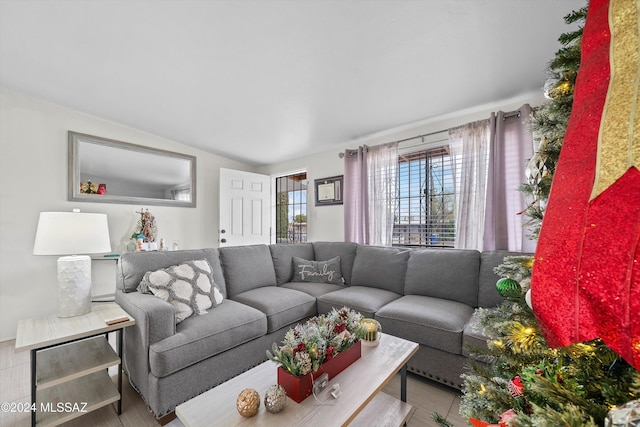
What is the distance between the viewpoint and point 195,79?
87.9 inches

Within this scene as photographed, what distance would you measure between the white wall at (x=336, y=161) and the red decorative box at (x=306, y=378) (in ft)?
8.07

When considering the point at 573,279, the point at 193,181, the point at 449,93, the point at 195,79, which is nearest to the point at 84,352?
the point at 195,79

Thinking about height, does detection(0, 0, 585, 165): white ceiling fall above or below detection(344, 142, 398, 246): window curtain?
above

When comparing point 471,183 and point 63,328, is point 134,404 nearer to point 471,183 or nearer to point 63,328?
point 63,328

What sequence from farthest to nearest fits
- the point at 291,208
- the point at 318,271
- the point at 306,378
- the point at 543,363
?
the point at 291,208 → the point at 318,271 → the point at 306,378 → the point at 543,363

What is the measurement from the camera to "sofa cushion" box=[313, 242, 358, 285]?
2971 mm

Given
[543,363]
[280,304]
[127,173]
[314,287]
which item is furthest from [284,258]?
[543,363]

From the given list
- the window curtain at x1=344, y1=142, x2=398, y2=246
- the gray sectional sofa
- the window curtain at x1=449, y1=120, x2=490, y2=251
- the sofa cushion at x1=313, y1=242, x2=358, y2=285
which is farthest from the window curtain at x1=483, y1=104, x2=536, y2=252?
the sofa cushion at x1=313, y1=242, x2=358, y2=285

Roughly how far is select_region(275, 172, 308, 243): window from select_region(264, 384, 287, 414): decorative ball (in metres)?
3.29

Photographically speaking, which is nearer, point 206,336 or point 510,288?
point 510,288

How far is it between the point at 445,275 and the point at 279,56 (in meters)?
2.26

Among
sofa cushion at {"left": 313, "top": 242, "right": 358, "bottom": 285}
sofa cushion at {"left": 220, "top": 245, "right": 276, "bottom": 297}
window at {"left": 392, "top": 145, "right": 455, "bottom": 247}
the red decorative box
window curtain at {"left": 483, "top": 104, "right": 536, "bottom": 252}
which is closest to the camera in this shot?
the red decorative box

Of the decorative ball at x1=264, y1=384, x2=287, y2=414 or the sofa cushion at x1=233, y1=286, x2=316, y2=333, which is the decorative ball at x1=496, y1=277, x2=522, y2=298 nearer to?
the decorative ball at x1=264, y1=384, x2=287, y2=414

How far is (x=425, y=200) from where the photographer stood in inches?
118
